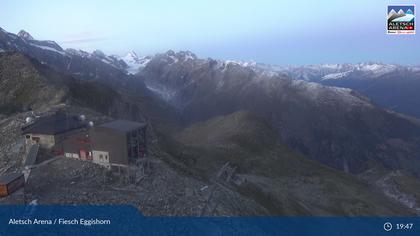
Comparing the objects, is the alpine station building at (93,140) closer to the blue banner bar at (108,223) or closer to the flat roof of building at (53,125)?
the flat roof of building at (53,125)

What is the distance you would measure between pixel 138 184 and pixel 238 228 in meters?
10.3

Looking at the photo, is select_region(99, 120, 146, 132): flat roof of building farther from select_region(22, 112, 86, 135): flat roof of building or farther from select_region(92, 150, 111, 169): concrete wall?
select_region(22, 112, 86, 135): flat roof of building

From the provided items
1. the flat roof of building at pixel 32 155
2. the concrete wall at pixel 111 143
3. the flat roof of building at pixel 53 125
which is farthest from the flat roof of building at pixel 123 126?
the flat roof of building at pixel 32 155

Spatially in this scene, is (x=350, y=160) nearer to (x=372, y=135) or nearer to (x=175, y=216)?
(x=372, y=135)

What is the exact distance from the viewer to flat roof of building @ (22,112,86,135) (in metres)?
49.3

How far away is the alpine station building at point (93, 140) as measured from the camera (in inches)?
1747

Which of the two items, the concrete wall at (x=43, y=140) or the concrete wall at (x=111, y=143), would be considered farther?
the concrete wall at (x=43, y=140)

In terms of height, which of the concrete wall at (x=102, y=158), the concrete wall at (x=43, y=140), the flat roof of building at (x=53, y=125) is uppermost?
the flat roof of building at (x=53, y=125)

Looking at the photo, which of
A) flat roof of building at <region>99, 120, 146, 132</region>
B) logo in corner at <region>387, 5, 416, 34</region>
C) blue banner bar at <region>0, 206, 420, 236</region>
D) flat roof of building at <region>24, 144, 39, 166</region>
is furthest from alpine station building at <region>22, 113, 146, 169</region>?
logo in corner at <region>387, 5, 416, 34</region>

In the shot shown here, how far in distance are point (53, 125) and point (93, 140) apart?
24.9 feet

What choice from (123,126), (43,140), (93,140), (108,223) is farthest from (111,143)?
(108,223)

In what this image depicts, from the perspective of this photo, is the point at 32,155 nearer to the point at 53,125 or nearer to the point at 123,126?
the point at 53,125

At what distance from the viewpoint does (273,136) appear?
343ft

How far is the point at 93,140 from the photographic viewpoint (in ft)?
148
